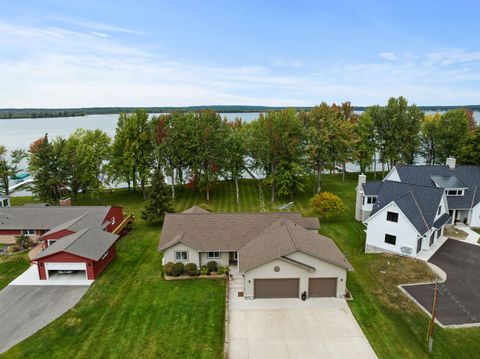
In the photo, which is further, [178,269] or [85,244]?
[85,244]

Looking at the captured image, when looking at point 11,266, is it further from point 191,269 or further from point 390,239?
point 390,239

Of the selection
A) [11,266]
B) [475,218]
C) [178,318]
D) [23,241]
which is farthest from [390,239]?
[23,241]

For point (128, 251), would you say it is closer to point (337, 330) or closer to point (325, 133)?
point (337, 330)

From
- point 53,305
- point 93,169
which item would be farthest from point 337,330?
point 93,169

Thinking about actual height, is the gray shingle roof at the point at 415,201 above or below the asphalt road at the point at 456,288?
above

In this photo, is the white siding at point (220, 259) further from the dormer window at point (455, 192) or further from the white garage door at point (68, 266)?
the dormer window at point (455, 192)

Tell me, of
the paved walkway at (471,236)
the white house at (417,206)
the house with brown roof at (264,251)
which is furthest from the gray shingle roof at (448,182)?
the house with brown roof at (264,251)
